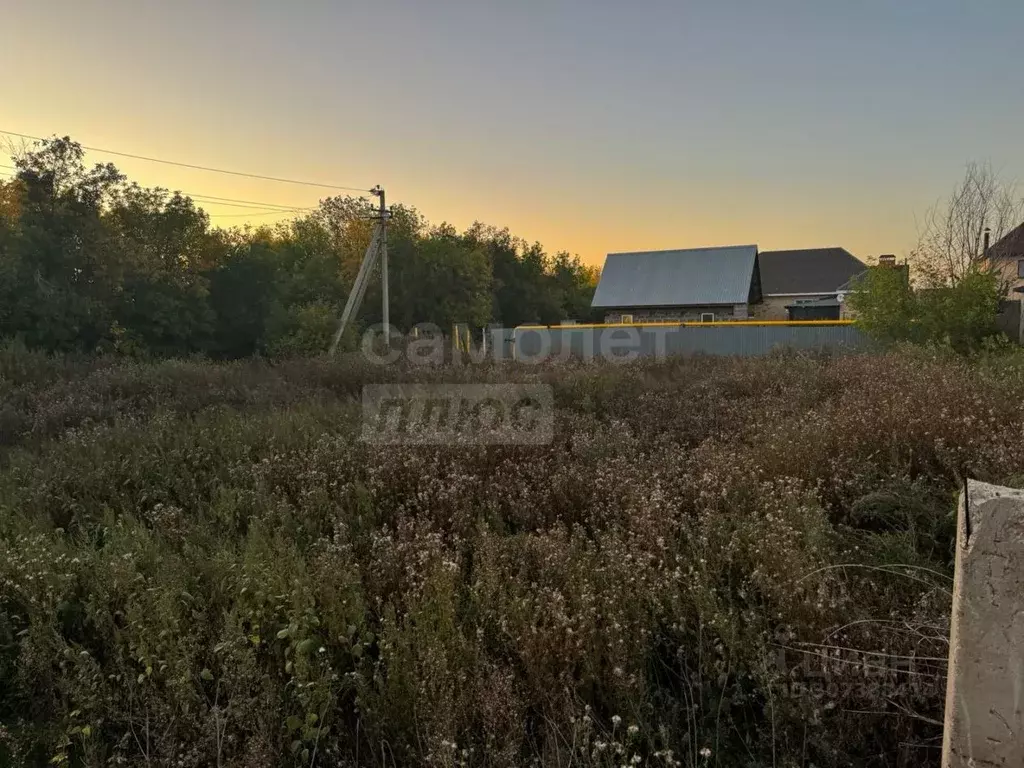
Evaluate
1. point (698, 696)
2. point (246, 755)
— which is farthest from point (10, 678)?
point (698, 696)

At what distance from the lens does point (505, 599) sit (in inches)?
111

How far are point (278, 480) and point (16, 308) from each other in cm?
1637

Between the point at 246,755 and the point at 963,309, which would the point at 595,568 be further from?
the point at 963,309

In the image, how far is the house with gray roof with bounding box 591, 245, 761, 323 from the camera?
34156 millimetres

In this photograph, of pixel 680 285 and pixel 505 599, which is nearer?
pixel 505 599

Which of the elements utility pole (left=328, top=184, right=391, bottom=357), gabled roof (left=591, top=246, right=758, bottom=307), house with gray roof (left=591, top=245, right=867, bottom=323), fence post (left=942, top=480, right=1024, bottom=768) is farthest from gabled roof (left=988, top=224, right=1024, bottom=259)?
fence post (left=942, top=480, right=1024, bottom=768)

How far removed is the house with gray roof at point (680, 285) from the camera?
112 ft

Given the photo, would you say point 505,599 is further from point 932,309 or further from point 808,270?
point 808,270

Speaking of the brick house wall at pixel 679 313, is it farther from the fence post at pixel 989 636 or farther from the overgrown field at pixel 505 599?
the fence post at pixel 989 636

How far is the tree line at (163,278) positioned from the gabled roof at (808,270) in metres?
20.8

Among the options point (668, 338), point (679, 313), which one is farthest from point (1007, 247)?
point (679, 313)

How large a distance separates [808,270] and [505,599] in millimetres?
45159

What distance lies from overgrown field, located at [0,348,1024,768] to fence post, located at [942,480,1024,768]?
90 cm

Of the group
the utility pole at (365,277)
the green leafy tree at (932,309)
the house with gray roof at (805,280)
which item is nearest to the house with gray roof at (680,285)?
the house with gray roof at (805,280)
